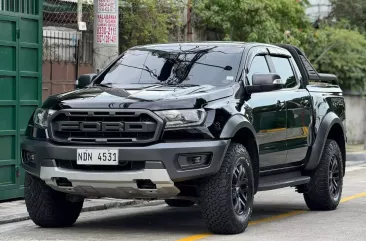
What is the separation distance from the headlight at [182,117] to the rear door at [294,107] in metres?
1.94

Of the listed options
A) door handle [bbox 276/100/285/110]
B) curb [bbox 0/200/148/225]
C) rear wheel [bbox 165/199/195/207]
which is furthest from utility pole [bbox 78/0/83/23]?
door handle [bbox 276/100/285/110]

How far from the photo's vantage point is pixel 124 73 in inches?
411

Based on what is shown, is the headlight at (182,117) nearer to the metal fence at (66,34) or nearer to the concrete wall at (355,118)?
the metal fence at (66,34)

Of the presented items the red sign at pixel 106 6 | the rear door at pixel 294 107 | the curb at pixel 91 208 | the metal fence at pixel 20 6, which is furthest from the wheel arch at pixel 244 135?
the metal fence at pixel 20 6

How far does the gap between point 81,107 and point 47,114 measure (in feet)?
1.40

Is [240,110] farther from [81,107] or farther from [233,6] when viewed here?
[233,6]

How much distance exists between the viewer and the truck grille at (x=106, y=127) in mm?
8799

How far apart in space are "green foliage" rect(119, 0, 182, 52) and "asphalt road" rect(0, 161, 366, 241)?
Result: 455 centimetres

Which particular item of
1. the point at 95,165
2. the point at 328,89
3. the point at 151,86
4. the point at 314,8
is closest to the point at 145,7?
the point at 328,89

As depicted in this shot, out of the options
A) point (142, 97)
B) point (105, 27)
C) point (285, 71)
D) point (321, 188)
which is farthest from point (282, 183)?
point (105, 27)

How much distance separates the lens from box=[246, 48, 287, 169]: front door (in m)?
9.95

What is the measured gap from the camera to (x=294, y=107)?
35.6 ft

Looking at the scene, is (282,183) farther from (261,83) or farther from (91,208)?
(91,208)

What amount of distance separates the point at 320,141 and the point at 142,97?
303 cm
